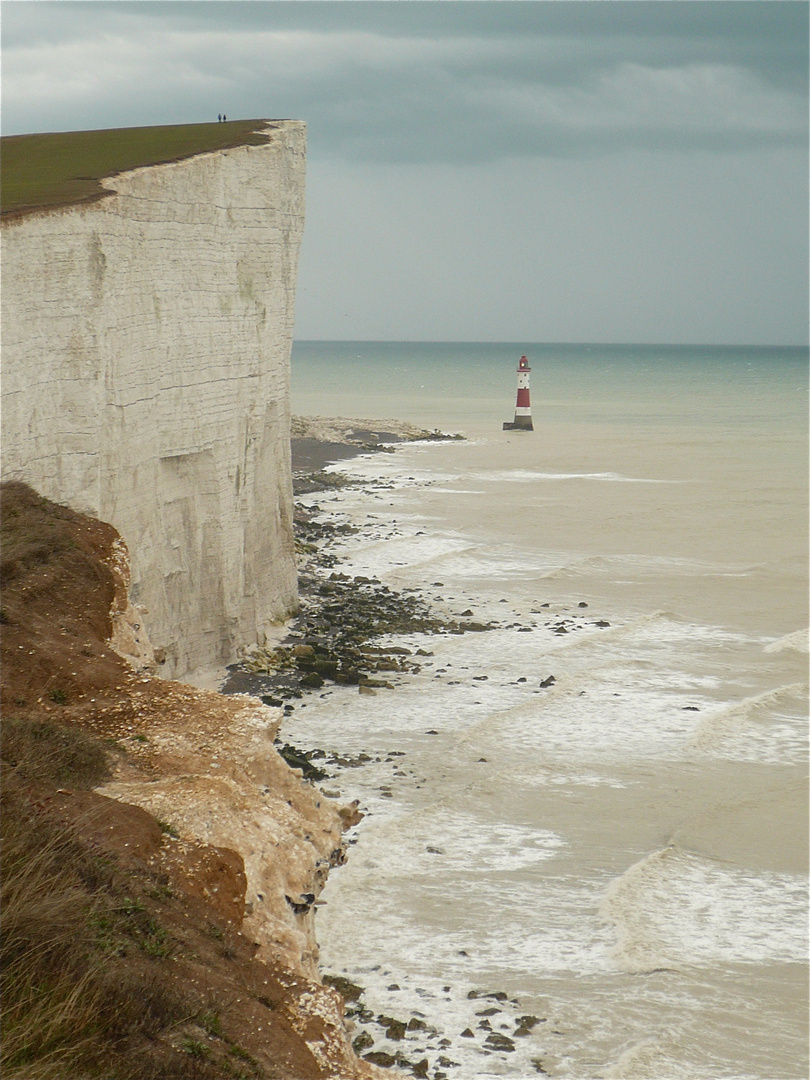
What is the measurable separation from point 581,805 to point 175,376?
7.49 meters

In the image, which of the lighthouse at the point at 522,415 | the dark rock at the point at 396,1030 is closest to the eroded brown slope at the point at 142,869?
the dark rock at the point at 396,1030

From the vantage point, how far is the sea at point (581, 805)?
27.3 feet

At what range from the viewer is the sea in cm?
831

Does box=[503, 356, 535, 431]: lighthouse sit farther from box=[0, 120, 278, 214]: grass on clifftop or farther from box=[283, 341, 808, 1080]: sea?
box=[0, 120, 278, 214]: grass on clifftop

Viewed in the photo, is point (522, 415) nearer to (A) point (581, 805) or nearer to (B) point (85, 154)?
(B) point (85, 154)

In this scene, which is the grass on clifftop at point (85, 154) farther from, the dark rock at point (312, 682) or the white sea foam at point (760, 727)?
the white sea foam at point (760, 727)

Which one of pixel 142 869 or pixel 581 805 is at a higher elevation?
pixel 142 869

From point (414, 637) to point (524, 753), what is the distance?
206 inches

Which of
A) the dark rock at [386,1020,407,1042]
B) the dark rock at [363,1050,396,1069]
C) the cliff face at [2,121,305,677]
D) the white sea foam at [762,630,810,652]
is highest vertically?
the cliff face at [2,121,305,677]

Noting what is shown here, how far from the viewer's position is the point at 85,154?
16734 mm

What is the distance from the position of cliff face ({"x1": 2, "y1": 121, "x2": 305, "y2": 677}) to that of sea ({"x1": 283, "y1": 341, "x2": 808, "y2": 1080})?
2451 millimetres

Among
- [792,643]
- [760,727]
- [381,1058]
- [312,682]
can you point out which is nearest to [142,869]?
[381,1058]

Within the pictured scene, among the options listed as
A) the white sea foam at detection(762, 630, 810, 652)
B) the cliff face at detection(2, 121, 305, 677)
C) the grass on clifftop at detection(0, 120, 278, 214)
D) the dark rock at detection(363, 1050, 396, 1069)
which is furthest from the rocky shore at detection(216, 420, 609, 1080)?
the grass on clifftop at detection(0, 120, 278, 214)

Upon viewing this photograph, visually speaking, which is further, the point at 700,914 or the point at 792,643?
the point at 792,643
